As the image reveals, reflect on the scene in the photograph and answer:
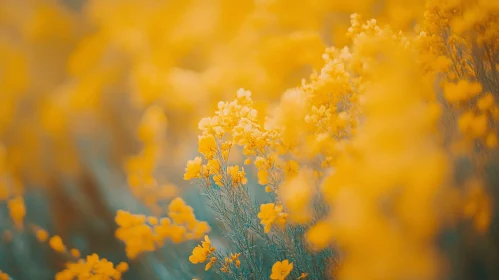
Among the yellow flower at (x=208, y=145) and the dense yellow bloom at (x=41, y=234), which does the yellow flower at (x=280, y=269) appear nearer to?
→ the yellow flower at (x=208, y=145)

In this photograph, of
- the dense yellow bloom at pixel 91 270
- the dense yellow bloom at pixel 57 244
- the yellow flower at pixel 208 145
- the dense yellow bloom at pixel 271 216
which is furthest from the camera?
the dense yellow bloom at pixel 57 244

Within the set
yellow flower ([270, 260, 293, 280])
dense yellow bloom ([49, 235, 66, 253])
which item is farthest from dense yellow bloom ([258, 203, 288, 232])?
dense yellow bloom ([49, 235, 66, 253])

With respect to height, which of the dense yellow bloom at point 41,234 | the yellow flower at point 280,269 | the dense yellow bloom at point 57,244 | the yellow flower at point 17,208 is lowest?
the yellow flower at point 280,269

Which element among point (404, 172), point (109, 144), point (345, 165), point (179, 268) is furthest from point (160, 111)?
point (404, 172)

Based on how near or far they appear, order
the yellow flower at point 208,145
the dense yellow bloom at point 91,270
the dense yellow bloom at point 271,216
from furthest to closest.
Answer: the dense yellow bloom at point 91,270 → the yellow flower at point 208,145 → the dense yellow bloom at point 271,216

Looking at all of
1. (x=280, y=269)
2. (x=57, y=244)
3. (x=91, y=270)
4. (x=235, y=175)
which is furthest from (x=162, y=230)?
(x=280, y=269)

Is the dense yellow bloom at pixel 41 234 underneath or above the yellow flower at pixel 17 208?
underneath

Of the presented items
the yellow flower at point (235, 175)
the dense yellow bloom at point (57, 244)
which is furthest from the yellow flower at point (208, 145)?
the dense yellow bloom at point (57, 244)

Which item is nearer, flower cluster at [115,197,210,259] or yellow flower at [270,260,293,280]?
yellow flower at [270,260,293,280]

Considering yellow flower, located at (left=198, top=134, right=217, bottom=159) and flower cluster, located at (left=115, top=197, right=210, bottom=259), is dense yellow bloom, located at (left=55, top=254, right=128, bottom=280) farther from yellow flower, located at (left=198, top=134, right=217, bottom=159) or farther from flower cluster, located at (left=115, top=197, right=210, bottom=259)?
yellow flower, located at (left=198, top=134, right=217, bottom=159)

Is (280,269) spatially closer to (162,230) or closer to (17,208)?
(162,230)
